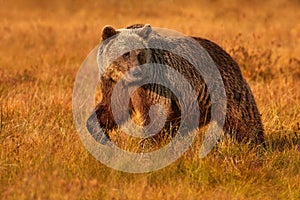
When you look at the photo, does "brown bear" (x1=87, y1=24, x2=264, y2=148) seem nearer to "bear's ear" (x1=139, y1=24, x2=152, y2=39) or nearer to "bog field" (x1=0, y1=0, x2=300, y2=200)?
"bear's ear" (x1=139, y1=24, x2=152, y2=39)

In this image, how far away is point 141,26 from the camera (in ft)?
17.3

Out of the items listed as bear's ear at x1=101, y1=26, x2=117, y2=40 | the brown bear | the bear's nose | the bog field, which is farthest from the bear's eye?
the bog field

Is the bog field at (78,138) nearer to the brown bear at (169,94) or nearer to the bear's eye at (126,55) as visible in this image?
the brown bear at (169,94)

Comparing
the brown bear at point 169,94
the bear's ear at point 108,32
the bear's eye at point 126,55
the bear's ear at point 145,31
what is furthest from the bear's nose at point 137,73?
the bear's ear at point 108,32

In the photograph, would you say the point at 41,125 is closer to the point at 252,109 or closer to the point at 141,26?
the point at 141,26

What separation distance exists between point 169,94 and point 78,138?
912mm

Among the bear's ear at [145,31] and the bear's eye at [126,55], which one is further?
the bear's ear at [145,31]

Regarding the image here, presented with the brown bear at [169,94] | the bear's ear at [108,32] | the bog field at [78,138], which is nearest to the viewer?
the bog field at [78,138]

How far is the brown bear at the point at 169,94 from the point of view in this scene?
494 centimetres

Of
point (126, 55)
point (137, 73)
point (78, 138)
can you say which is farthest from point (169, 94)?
point (78, 138)

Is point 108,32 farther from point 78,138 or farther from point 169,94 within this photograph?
point 78,138

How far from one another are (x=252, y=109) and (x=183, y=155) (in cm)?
98

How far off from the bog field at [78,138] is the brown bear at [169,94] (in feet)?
0.73

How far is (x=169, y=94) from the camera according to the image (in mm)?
5086
